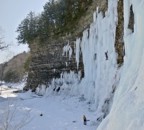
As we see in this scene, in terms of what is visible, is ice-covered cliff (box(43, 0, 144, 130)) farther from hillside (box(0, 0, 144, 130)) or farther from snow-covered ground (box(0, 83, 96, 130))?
snow-covered ground (box(0, 83, 96, 130))

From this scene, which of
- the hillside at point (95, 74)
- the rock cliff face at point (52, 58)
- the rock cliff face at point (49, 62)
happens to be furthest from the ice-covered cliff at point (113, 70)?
the rock cliff face at point (49, 62)

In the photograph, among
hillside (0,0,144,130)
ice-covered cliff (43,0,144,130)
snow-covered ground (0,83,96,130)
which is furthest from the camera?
snow-covered ground (0,83,96,130)

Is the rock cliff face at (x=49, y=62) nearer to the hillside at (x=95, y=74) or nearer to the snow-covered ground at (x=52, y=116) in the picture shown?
the hillside at (x=95, y=74)

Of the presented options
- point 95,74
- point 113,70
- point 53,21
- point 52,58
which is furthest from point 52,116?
point 53,21

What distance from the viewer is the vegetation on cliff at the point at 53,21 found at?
30.8 metres

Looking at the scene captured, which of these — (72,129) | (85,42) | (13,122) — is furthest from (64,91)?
(72,129)

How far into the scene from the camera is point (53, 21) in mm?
34625

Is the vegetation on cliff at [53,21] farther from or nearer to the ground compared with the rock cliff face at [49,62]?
farther from the ground

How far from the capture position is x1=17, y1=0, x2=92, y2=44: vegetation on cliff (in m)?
30.8

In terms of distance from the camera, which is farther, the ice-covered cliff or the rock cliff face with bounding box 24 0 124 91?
the rock cliff face with bounding box 24 0 124 91

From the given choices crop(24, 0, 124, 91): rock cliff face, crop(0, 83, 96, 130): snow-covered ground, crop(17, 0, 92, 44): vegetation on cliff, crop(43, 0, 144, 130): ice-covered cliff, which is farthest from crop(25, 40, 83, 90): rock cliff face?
crop(0, 83, 96, 130): snow-covered ground

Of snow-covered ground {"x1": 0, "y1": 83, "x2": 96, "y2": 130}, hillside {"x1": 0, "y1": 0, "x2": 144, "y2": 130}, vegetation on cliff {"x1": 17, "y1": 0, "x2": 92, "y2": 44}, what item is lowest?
snow-covered ground {"x1": 0, "y1": 83, "x2": 96, "y2": 130}

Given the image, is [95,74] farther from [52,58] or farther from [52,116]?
[52,58]

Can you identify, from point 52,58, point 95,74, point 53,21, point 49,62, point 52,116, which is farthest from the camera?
point 53,21
